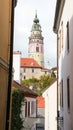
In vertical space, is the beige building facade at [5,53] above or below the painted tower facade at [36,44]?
below

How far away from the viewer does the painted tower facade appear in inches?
6186

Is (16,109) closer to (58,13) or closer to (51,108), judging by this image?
(58,13)

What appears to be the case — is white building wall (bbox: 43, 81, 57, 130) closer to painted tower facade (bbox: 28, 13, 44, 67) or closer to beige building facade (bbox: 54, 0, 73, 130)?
beige building facade (bbox: 54, 0, 73, 130)

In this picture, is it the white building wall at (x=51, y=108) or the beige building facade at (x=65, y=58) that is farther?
the white building wall at (x=51, y=108)

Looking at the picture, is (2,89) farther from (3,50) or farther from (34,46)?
(34,46)

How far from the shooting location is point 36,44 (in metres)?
158

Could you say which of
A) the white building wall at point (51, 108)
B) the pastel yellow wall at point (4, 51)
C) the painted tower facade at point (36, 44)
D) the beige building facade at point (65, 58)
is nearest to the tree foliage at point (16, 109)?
the beige building facade at point (65, 58)

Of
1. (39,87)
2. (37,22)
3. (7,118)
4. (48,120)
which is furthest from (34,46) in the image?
(7,118)

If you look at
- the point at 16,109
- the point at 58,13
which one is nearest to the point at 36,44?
the point at 58,13

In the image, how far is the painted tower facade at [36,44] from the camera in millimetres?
157125

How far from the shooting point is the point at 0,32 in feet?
33.8

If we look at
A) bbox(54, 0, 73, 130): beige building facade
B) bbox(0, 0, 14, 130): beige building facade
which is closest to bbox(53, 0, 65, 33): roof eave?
bbox(54, 0, 73, 130): beige building facade

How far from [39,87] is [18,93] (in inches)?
3388

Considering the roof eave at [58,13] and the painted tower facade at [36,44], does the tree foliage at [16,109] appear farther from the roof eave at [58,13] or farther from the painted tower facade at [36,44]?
the painted tower facade at [36,44]
